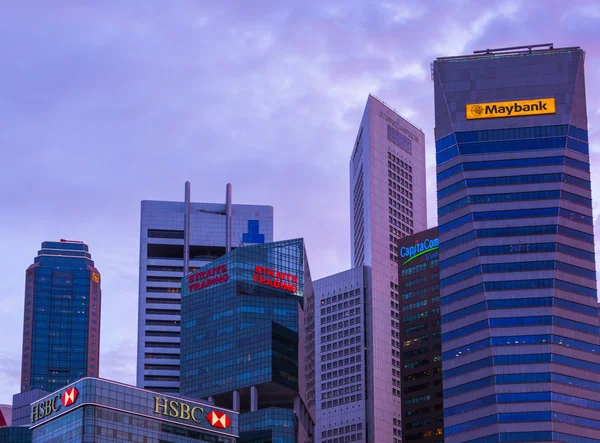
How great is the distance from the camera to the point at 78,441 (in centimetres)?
19700

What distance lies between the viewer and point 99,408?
7854 inches

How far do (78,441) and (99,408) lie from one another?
6312 millimetres
